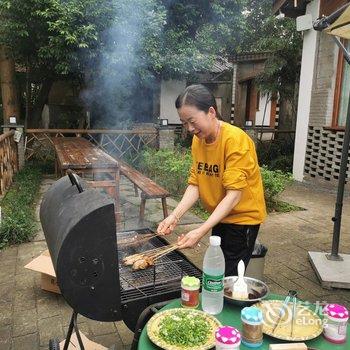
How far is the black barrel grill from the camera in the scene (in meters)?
1.86

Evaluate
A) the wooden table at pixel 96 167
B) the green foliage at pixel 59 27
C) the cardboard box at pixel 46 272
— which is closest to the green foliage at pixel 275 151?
the green foliage at pixel 59 27

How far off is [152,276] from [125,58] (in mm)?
8437

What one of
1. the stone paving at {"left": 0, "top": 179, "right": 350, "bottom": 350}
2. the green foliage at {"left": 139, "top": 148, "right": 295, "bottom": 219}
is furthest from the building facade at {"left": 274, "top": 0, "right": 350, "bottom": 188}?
the stone paving at {"left": 0, "top": 179, "right": 350, "bottom": 350}

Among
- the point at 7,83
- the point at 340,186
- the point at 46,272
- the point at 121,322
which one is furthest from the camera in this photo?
the point at 7,83

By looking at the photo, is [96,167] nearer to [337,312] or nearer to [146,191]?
[146,191]

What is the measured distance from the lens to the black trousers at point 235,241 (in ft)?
8.92

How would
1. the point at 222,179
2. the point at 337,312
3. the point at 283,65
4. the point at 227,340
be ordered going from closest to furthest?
the point at 227,340 → the point at 337,312 → the point at 222,179 → the point at 283,65

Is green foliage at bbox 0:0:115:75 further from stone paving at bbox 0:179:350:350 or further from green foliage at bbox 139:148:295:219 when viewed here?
stone paving at bbox 0:179:350:350

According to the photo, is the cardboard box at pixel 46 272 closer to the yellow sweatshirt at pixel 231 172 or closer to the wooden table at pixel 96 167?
the wooden table at pixel 96 167

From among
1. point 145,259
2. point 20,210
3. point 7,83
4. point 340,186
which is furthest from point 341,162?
point 7,83

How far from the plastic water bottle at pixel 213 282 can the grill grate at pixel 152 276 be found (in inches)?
17.8

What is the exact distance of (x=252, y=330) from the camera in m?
1.66

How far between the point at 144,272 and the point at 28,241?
3.27m

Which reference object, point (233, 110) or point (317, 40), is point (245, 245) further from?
point (233, 110)
